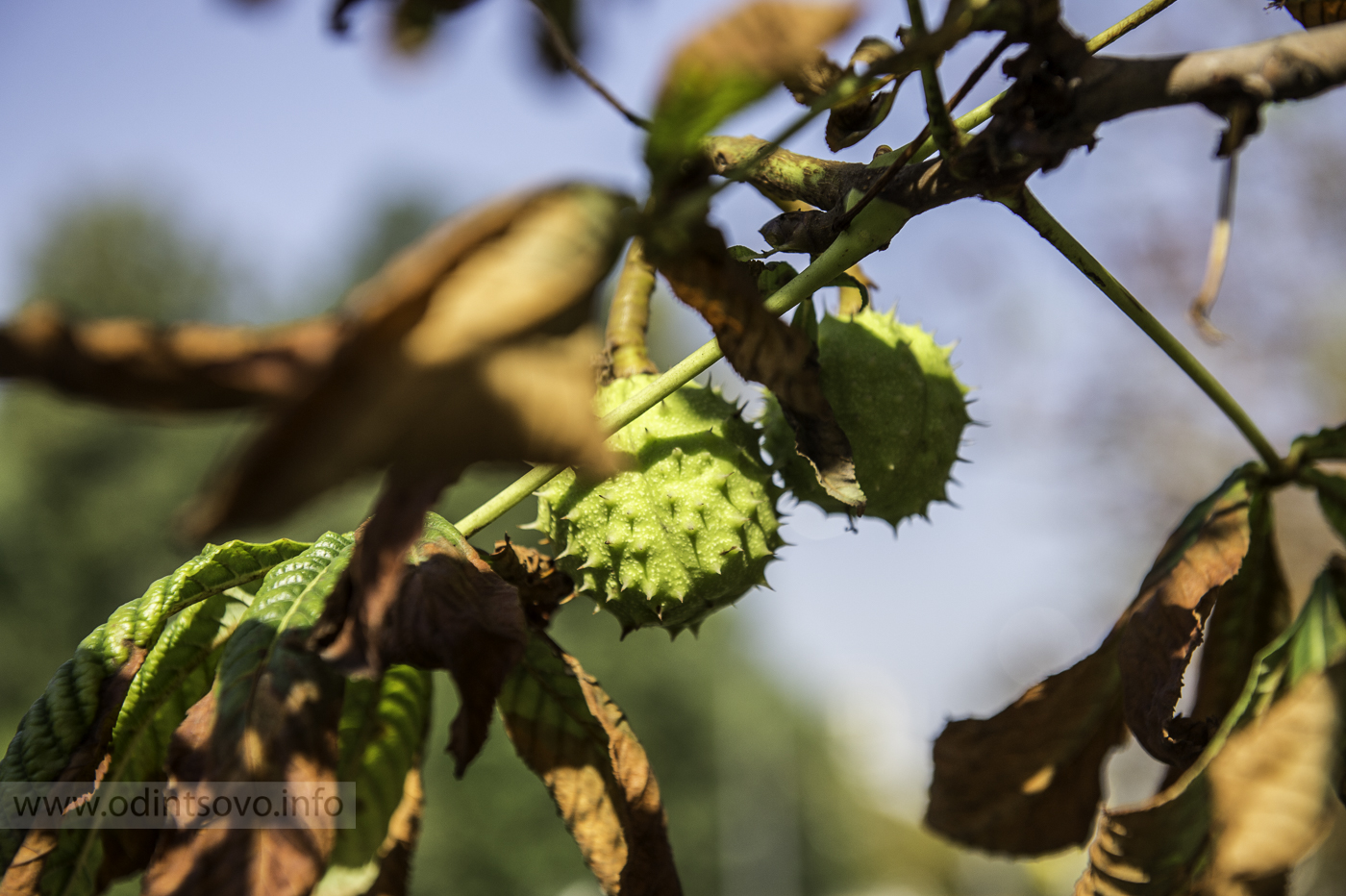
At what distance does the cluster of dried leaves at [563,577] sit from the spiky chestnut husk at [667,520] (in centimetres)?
8

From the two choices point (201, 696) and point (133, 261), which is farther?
point (133, 261)

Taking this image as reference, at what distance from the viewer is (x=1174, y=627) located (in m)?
1.01

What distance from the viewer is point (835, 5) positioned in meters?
0.61

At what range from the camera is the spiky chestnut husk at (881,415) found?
1.29 meters

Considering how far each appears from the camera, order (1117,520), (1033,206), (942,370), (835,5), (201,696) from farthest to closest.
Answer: (1117,520), (942,370), (201,696), (1033,206), (835,5)

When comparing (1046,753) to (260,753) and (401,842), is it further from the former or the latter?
(260,753)

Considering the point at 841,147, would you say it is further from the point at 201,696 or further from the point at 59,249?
the point at 59,249

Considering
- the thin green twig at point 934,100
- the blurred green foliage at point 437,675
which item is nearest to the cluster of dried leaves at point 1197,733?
the thin green twig at point 934,100

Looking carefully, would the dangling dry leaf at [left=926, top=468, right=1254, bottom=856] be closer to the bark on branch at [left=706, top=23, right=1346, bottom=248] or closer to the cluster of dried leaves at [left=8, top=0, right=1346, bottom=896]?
the cluster of dried leaves at [left=8, top=0, right=1346, bottom=896]

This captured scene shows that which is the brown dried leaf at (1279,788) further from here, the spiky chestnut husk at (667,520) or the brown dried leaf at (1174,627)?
A: the spiky chestnut husk at (667,520)

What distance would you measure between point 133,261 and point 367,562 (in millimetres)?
29101

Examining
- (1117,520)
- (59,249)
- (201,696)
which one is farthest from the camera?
(59,249)

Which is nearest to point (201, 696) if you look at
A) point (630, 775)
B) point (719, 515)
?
point (630, 775)

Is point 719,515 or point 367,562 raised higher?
point 719,515
